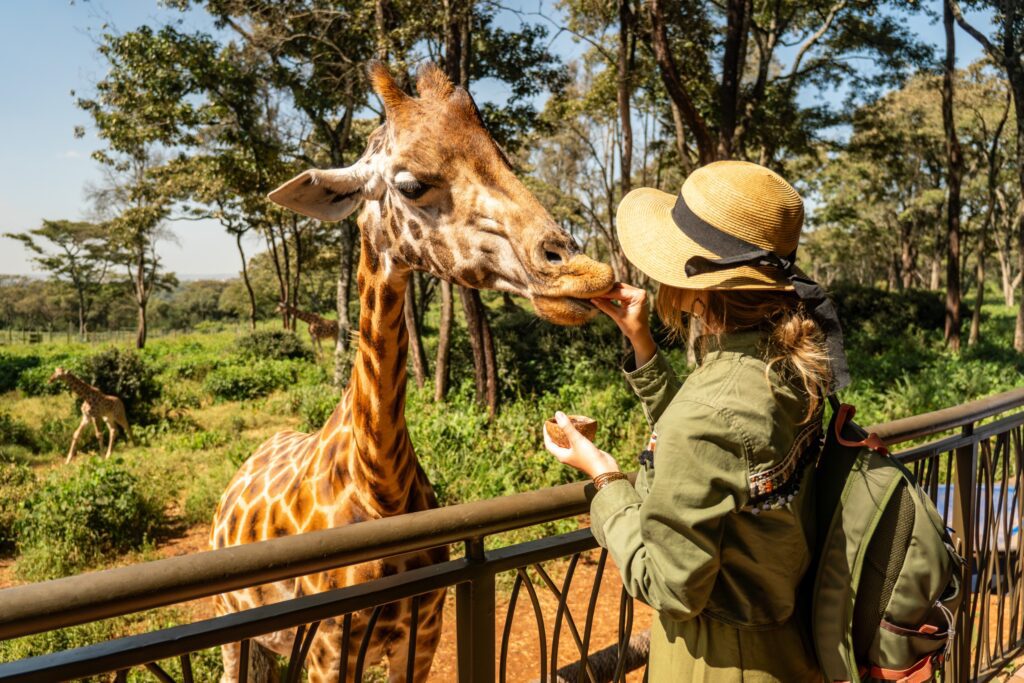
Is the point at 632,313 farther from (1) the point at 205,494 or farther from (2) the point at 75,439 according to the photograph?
(2) the point at 75,439

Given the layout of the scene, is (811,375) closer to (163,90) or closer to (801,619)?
(801,619)

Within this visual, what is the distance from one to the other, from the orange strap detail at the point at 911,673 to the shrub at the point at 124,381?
12724 millimetres

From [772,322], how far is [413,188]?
4.26 ft

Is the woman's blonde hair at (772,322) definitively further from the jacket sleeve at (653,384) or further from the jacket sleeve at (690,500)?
the jacket sleeve at (653,384)

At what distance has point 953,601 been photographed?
1397 mm

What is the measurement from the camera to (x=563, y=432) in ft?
5.29

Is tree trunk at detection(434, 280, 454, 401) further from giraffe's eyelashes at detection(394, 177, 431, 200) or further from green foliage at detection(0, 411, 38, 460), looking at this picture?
giraffe's eyelashes at detection(394, 177, 431, 200)

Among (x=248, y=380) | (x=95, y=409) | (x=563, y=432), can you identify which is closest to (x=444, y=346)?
(x=95, y=409)

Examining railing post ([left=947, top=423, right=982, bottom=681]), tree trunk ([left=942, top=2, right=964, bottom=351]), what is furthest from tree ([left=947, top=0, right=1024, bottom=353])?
railing post ([left=947, top=423, right=982, bottom=681])

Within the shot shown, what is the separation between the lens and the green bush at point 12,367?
15190mm

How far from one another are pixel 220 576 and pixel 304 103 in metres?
14.1

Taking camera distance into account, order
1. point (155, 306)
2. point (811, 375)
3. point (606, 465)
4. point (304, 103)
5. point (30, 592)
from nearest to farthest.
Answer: point (30, 592) → point (811, 375) → point (606, 465) → point (304, 103) → point (155, 306)

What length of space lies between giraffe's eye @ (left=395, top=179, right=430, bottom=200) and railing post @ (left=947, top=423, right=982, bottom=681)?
2.32 meters

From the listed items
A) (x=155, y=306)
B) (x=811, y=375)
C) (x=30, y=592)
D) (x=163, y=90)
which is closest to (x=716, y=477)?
(x=811, y=375)
